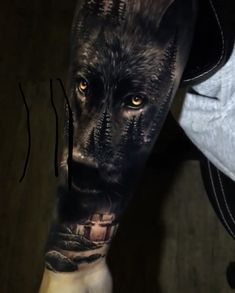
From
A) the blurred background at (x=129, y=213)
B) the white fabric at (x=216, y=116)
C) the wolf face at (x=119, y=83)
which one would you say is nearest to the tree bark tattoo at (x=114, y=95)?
the wolf face at (x=119, y=83)

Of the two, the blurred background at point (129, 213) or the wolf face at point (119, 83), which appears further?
the blurred background at point (129, 213)

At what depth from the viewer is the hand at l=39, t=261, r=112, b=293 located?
55cm

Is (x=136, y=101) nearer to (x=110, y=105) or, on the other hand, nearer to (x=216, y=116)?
(x=110, y=105)

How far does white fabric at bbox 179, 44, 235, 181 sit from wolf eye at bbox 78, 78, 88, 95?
16cm

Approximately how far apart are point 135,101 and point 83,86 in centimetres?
5

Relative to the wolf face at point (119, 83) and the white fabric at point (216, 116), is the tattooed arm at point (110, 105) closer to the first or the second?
the wolf face at point (119, 83)

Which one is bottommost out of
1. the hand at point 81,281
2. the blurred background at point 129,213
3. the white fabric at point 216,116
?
the blurred background at point 129,213

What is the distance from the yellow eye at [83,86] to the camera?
18.3 inches

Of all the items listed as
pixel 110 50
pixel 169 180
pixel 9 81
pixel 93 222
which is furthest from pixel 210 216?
pixel 110 50

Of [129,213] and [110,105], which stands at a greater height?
[110,105]

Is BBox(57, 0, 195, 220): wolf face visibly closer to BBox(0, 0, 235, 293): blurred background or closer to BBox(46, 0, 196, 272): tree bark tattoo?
BBox(46, 0, 196, 272): tree bark tattoo

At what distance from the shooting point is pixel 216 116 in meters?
0.60

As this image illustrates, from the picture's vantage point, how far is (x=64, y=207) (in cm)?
52

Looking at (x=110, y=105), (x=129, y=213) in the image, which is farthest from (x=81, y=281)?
(x=129, y=213)
